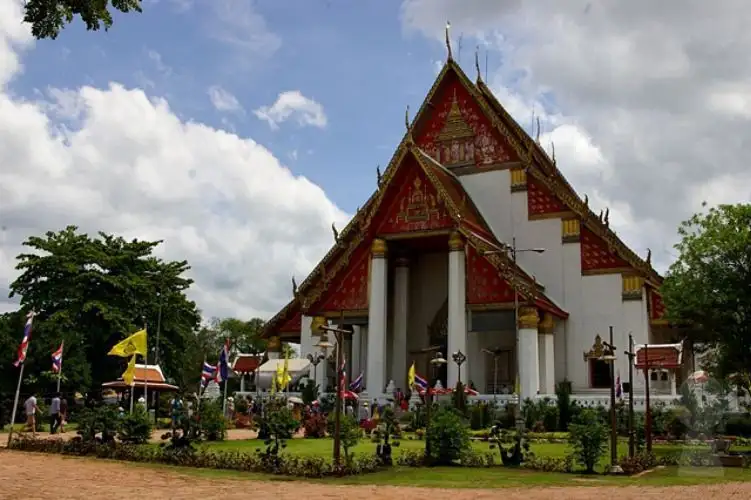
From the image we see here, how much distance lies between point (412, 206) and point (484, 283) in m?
4.09

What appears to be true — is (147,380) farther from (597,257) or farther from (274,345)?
(597,257)

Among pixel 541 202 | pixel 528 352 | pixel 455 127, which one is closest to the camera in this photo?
pixel 528 352

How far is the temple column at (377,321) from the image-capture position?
2958 centimetres

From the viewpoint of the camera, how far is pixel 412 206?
100 ft

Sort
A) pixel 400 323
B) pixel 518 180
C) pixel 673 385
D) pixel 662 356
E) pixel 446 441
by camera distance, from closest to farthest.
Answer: pixel 446 441 → pixel 662 356 → pixel 673 385 → pixel 400 323 → pixel 518 180

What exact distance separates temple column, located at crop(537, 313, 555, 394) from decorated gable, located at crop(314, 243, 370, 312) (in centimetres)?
661

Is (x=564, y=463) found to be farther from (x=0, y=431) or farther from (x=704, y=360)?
(x=0, y=431)

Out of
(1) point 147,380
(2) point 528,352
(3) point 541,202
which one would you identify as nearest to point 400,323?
(2) point 528,352

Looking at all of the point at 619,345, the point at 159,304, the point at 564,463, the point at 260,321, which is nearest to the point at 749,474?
the point at 564,463

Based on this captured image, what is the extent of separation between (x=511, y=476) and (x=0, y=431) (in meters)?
21.2

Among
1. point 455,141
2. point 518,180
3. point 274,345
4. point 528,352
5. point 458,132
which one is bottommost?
point 528,352

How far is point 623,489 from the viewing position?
465 inches

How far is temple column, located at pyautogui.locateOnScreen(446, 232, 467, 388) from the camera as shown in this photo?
93.3 feet

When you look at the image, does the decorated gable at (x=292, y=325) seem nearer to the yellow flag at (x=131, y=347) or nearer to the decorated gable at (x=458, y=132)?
the decorated gable at (x=458, y=132)
